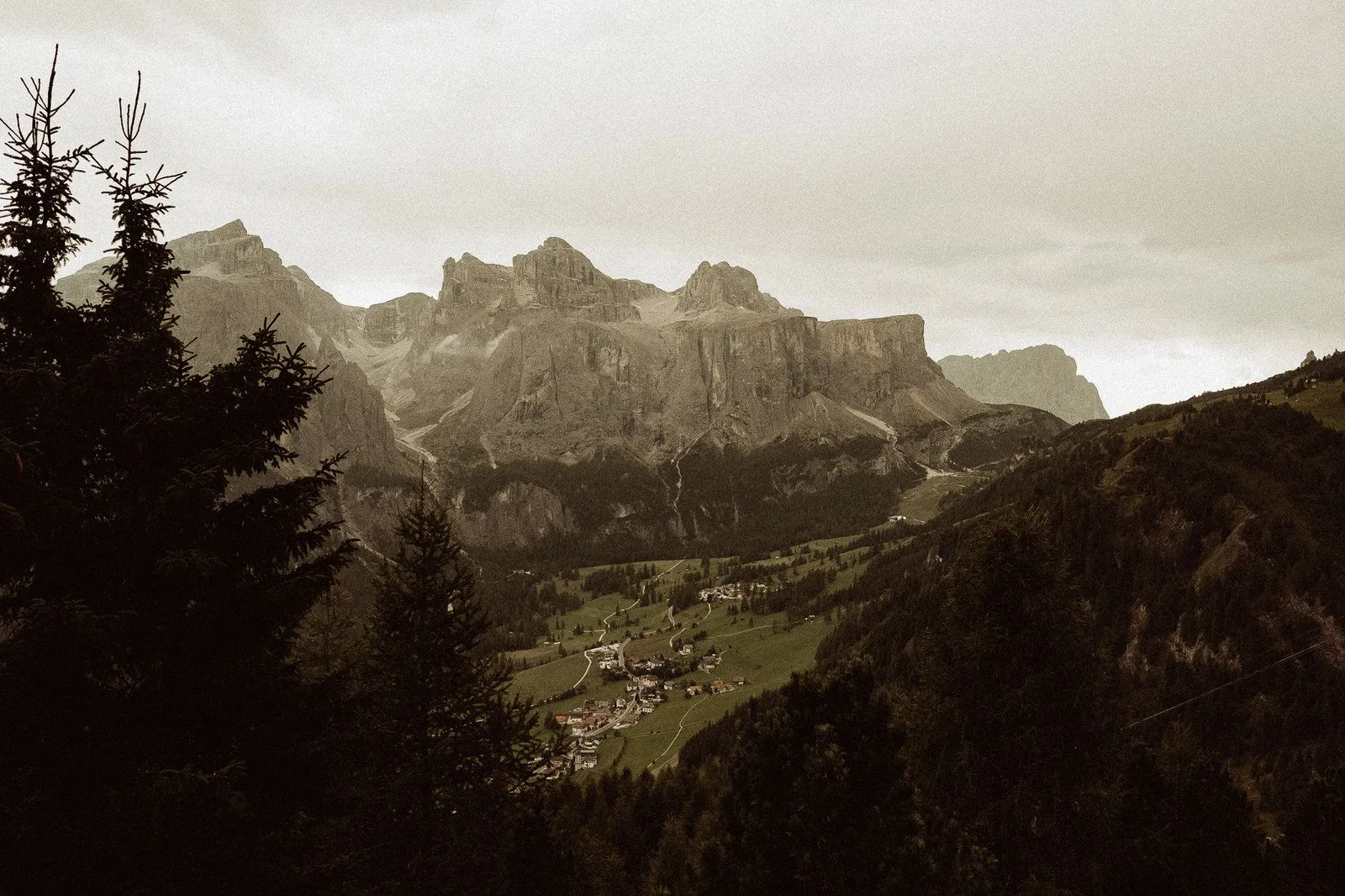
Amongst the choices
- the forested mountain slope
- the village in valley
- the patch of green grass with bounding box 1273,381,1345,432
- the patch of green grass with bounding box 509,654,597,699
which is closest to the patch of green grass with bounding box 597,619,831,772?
the village in valley

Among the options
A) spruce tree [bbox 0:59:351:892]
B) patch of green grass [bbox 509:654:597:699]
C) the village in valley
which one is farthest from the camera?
patch of green grass [bbox 509:654:597:699]

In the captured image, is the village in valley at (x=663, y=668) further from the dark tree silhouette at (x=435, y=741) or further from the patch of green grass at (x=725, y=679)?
the dark tree silhouette at (x=435, y=741)

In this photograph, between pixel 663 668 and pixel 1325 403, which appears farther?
pixel 663 668

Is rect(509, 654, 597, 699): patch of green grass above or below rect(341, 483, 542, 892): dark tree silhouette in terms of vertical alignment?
below

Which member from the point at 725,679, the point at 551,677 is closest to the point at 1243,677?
the point at 725,679

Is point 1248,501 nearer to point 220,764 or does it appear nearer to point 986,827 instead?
point 986,827

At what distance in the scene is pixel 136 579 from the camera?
10852mm

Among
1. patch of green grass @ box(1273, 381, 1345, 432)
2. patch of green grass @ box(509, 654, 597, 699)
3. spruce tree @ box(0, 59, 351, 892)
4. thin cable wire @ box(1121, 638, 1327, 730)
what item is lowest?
patch of green grass @ box(509, 654, 597, 699)

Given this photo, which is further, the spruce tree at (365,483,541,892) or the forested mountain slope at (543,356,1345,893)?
the forested mountain slope at (543,356,1345,893)

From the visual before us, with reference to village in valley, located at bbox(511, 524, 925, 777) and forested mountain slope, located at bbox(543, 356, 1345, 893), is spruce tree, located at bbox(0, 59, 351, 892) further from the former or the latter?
village in valley, located at bbox(511, 524, 925, 777)

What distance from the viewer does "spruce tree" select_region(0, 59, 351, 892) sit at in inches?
370

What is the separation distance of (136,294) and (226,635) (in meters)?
6.01

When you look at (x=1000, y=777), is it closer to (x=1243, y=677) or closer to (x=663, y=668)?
(x=1243, y=677)

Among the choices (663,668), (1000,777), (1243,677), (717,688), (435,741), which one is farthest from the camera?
(663,668)
